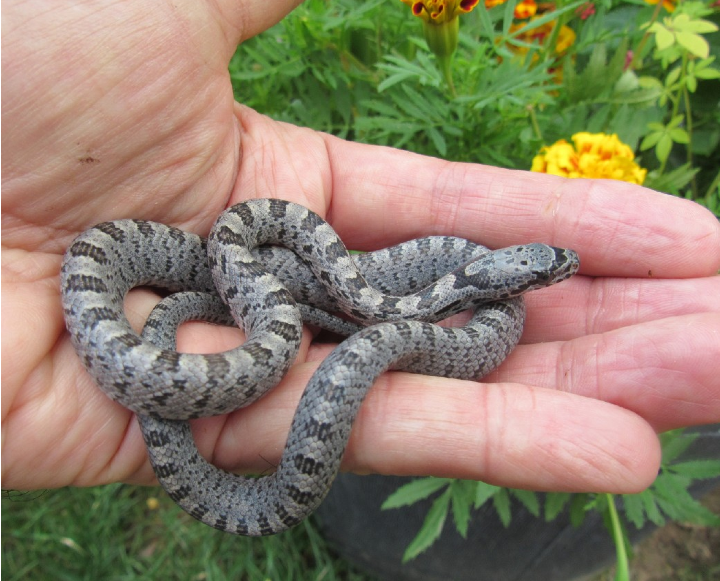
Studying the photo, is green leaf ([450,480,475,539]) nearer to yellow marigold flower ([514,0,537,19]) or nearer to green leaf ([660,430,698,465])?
green leaf ([660,430,698,465])

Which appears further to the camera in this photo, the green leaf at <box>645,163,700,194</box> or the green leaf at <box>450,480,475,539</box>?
the green leaf at <box>645,163,700,194</box>

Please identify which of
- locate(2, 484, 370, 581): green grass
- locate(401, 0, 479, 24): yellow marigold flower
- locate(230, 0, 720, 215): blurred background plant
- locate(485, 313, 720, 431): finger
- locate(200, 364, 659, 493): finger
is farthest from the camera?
locate(2, 484, 370, 581): green grass

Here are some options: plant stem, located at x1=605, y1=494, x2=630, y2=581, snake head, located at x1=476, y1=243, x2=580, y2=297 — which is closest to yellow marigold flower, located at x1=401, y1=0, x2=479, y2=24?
snake head, located at x1=476, y1=243, x2=580, y2=297

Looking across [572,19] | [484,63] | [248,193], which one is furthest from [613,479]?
[572,19]

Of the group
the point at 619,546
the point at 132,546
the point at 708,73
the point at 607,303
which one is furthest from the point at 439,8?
the point at 132,546

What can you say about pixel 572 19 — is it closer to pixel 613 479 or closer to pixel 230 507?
pixel 613 479

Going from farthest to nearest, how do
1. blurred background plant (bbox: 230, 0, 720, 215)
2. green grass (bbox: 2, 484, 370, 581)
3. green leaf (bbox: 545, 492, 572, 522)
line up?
green grass (bbox: 2, 484, 370, 581) → blurred background plant (bbox: 230, 0, 720, 215) → green leaf (bbox: 545, 492, 572, 522)

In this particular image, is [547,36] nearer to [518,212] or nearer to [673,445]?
[518,212]
